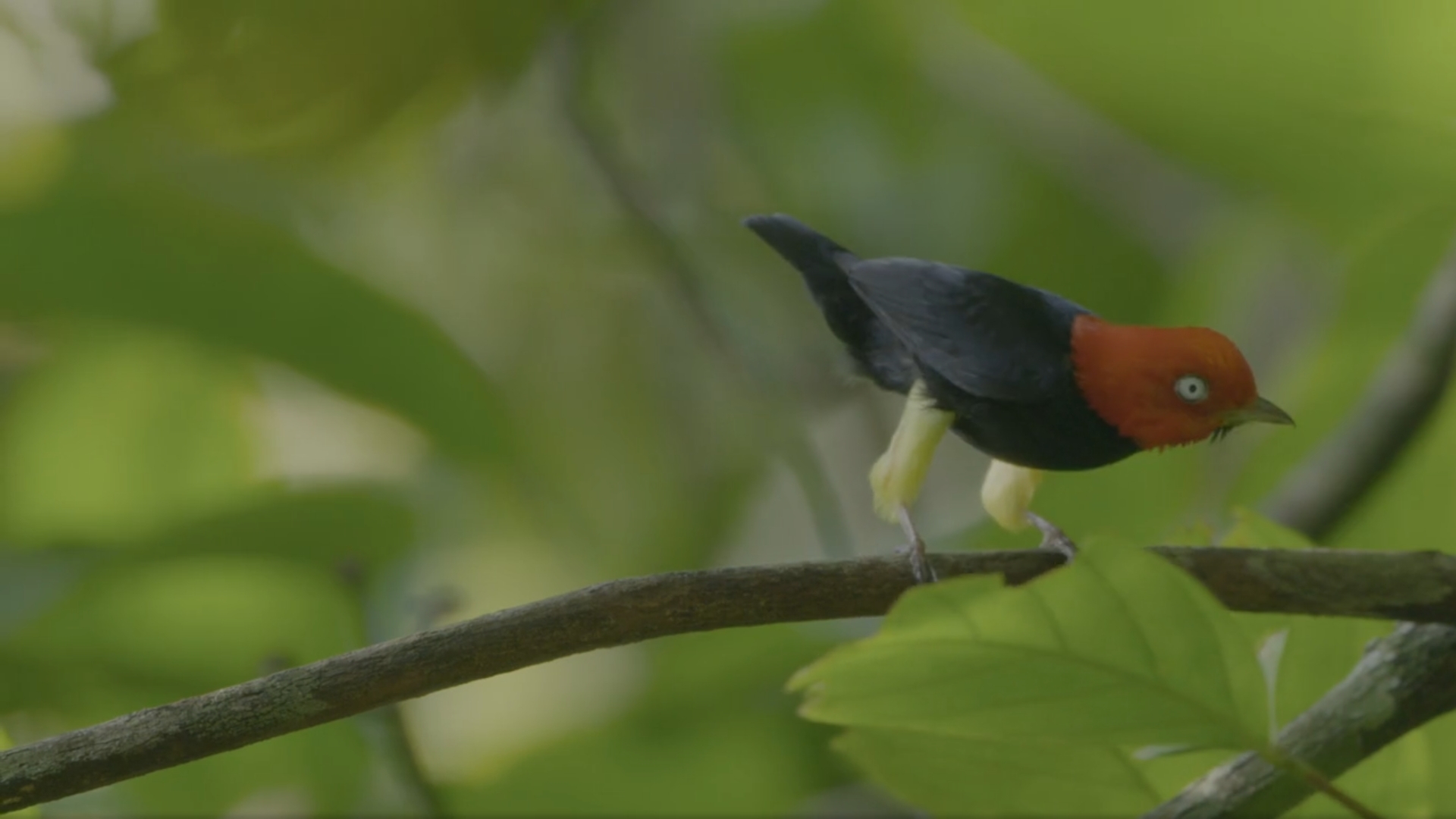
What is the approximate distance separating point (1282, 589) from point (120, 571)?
1.12 meters

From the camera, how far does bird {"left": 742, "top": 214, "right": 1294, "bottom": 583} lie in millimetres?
1270

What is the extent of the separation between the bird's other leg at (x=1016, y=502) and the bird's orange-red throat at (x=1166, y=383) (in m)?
0.16

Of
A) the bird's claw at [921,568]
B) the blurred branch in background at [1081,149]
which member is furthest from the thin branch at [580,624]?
the blurred branch in background at [1081,149]

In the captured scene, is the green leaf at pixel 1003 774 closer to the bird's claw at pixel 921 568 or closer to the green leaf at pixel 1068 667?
the bird's claw at pixel 921 568

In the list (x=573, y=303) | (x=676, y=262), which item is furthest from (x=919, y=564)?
(x=573, y=303)

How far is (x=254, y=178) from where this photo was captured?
76.7 inches

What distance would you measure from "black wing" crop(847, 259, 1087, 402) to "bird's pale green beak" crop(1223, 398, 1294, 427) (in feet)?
0.56

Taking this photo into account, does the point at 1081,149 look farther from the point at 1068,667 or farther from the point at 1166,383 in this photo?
the point at 1068,667

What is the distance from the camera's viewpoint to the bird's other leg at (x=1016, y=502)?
4.72 feet

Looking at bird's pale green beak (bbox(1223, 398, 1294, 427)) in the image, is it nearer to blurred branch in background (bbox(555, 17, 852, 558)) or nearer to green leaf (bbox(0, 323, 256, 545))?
blurred branch in background (bbox(555, 17, 852, 558))

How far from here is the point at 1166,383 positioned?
1.27 metres

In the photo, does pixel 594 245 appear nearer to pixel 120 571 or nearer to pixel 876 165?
pixel 876 165

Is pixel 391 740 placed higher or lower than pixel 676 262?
lower

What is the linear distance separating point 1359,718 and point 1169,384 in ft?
1.39
